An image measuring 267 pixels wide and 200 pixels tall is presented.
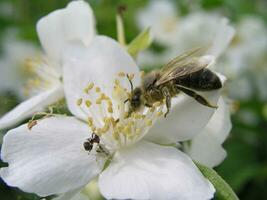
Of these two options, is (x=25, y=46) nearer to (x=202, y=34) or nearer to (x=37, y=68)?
(x=202, y=34)

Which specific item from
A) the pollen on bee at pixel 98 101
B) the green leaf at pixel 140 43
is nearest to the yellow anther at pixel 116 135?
the pollen on bee at pixel 98 101

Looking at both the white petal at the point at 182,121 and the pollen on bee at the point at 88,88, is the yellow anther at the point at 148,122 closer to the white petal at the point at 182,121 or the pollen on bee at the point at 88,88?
the white petal at the point at 182,121

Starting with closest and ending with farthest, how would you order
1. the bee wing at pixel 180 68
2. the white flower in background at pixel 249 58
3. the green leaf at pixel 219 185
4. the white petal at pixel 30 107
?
1. the green leaf at pixel 219 185
2. the bee wing at pixel 180 68
3. the white petal at pixel 30 107
4. the white flower in background at pixel 249 58

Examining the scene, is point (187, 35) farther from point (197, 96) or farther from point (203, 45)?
point (197, 96)

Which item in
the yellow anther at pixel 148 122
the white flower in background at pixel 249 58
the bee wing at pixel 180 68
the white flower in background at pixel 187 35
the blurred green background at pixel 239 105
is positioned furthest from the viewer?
the white flower in background at pixel 187 35

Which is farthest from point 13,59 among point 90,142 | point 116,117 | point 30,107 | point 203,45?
point 90,142

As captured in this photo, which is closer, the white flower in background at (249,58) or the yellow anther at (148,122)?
the yellow anther at (148,122)
